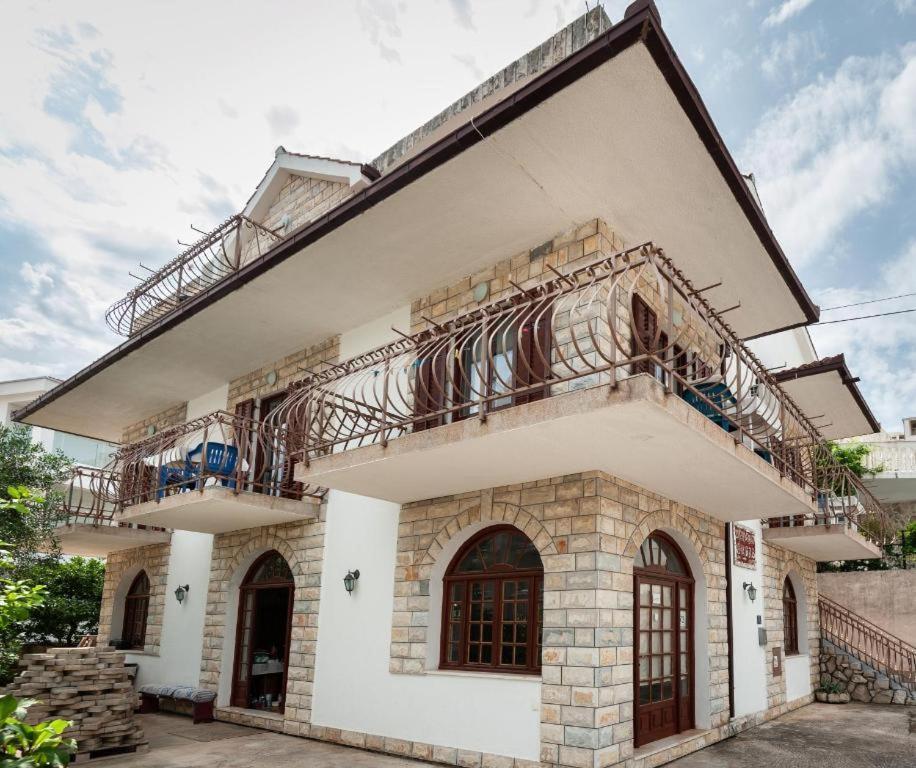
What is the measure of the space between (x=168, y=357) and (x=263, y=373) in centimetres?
154

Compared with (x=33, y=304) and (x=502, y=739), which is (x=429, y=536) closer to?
(x=502, y=739)

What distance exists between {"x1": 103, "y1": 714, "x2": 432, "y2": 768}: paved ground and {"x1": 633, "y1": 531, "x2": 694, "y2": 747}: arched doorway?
2.36 metres

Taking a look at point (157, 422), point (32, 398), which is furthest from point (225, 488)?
point (32, 398)

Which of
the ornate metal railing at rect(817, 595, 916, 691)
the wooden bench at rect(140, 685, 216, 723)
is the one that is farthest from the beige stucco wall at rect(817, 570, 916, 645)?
the wooden bench at rect(140, 685, 216, 723)

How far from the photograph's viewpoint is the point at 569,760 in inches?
244

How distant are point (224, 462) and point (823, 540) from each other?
909 centimetres

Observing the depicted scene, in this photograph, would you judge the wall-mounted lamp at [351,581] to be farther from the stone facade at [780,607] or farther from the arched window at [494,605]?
the stone facade at [780,607]

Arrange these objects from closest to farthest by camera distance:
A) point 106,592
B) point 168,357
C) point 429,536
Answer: point 429,536, point 168,357, point 106,592

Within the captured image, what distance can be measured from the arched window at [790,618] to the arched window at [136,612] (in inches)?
449

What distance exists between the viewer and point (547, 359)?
24.0ft

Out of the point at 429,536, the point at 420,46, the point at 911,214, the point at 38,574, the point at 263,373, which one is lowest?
the point at 38,574

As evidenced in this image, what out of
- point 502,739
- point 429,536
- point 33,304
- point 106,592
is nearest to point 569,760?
point 502,739

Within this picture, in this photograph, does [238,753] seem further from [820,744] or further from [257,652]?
[820,744]

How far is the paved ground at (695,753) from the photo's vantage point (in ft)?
24.0
